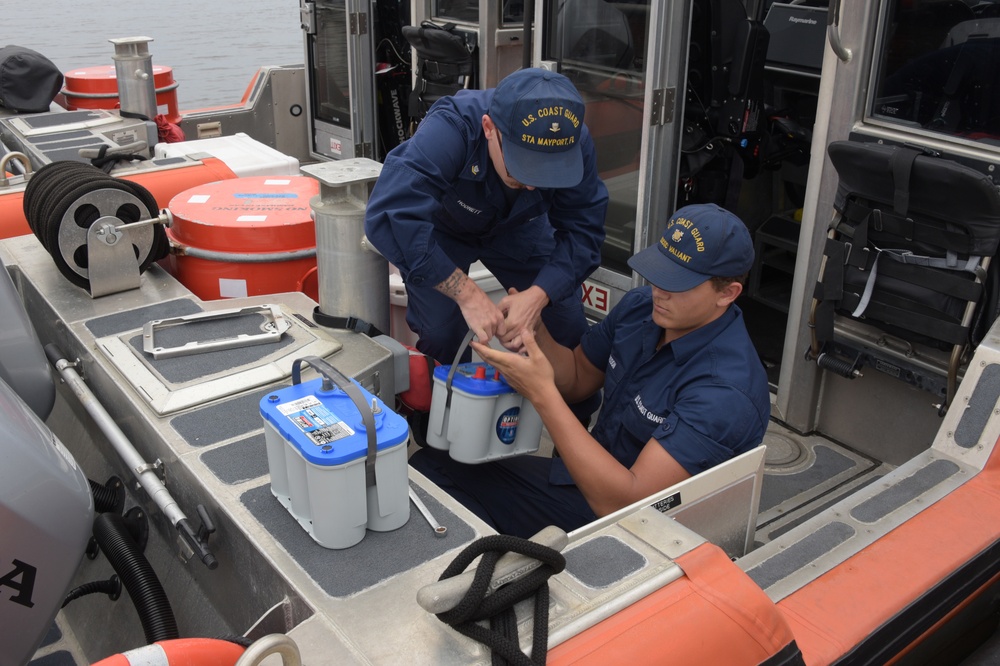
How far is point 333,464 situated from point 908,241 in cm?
202

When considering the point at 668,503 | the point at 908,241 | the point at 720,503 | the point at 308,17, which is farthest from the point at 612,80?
the point at 308,17

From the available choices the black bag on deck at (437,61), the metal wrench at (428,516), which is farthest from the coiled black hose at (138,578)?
the black bag on deck at (437,61)

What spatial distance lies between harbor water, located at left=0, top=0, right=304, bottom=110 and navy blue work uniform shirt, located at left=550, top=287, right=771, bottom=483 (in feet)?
22.8

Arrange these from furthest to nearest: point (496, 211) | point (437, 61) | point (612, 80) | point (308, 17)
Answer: point (308, 17)
point (437, 61)
point (612, 80)
point (496, 211)

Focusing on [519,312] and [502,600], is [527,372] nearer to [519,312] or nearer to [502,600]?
[519,312]

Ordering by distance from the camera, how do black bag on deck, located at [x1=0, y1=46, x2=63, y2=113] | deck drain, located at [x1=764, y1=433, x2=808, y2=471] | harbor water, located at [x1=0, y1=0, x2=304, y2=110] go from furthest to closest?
harbor water, located at [x1=0, y1=0, x2=304, y2=110] < black bag on deck, located at [x1=0, y1=46, x2=63, y2=113] < deck drain, located at [x1=764, y1=433, x2=808, y2=471]

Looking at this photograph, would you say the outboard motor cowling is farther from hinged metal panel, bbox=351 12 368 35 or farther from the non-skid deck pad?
hinged metal panel, bbox=351 12 368 35

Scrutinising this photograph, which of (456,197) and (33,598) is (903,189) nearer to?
(456,197)

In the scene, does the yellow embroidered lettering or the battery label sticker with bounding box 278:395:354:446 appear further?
the yellow embroidered lettering

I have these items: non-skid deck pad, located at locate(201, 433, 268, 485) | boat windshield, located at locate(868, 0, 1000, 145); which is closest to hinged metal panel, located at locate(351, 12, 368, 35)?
boat windshield, located at locate(868, 0, 1000, 145)

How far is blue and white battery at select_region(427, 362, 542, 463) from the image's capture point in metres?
1.99

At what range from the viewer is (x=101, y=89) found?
5172mm

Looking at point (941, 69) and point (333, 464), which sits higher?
point (941, 69)

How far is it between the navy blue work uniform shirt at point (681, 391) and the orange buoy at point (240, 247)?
91 cm
